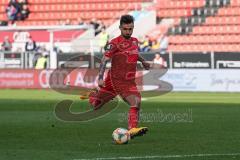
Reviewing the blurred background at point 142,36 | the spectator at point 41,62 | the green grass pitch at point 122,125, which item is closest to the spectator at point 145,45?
the blurred background at point 142,36

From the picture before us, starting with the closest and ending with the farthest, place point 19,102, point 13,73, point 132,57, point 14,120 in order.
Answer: point 132,57 → point 14,120 → point 19,102 → point 13,73

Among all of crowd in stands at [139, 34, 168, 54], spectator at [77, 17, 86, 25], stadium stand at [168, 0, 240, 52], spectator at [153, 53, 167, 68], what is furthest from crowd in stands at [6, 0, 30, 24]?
spectator at [153, 53, 167, 68]

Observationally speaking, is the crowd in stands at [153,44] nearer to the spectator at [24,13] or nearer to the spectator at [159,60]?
the spectator at [159,60]

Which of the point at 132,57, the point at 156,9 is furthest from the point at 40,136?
the point at 156,9

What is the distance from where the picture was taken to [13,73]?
38156 mm

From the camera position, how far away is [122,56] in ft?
43.2

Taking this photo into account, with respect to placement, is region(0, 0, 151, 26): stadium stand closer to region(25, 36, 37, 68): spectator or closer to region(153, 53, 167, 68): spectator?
region(25, 36, 37, 68): spectator

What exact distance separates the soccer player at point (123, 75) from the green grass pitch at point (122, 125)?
0.66 m

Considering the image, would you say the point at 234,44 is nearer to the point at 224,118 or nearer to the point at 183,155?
the point at 224,118

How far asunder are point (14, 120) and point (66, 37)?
934 inches

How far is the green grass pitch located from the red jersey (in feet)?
3.72

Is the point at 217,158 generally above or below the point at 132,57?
below

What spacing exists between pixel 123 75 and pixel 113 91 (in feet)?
1.06

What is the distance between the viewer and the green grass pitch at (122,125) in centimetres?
1112
